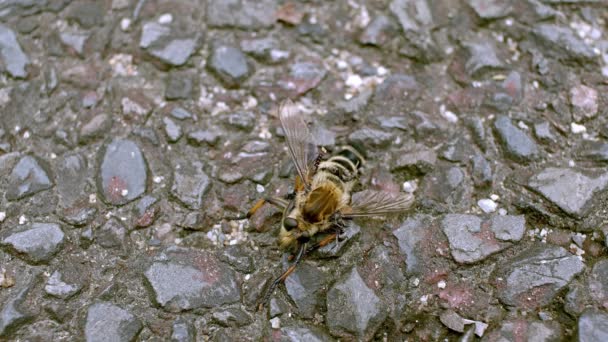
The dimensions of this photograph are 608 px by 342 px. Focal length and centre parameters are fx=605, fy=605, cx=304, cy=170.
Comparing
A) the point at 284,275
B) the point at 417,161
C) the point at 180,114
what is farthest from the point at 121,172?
the point at 417,161

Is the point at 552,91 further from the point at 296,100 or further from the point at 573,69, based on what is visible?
the point at 296,100

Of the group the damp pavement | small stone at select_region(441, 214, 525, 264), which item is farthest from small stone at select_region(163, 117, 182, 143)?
small stone at select_region(441, 214, 525, 264)

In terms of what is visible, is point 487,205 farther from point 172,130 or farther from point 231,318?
point 172,130

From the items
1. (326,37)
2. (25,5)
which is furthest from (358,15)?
(25,5)

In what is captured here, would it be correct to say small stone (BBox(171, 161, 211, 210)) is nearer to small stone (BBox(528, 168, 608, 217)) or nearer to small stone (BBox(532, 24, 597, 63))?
small stone (BBox(528, 168, 608, 217))

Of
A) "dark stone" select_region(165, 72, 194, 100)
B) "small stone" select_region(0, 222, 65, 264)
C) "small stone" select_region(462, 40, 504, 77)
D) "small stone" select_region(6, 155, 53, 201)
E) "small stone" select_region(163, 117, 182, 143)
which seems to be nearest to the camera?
"small stone" select_region(0, 222, 65, 264)

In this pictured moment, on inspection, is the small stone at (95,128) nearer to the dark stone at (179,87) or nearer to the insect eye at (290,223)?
the dark stone at (179,87)
